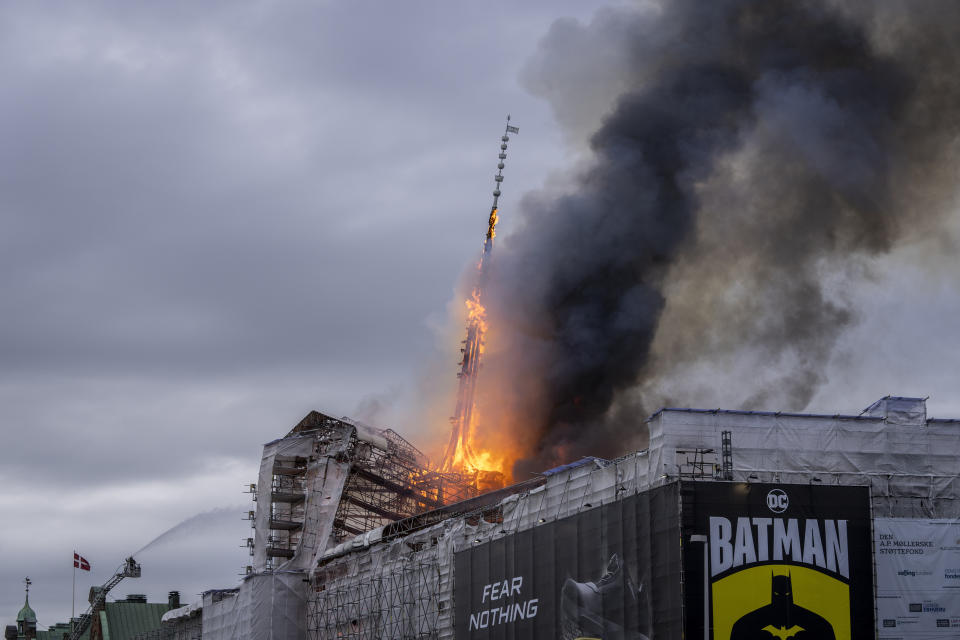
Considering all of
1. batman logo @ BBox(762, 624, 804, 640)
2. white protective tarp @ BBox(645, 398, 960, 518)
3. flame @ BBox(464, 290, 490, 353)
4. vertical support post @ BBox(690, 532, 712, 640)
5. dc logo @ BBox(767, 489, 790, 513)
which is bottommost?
batman logo @ BBox(762, 624, 804, 640)

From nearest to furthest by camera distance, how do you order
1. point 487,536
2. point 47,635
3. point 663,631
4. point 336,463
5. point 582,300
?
point 663,631 → point 487,536 → point 582,300 → point 336,463 → point 47,635

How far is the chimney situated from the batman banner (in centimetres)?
613

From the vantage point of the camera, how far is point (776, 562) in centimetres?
6769

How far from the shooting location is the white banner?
2687 inches

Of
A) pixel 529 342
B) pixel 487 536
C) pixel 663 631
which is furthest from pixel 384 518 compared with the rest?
pixel 663 631

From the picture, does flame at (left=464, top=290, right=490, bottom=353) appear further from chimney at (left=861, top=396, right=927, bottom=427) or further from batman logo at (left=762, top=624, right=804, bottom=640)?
batman logo at (left=762, top=624, right=804, bottom=640)

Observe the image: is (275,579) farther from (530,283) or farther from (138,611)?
(138,611)

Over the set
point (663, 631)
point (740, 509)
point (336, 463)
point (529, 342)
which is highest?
point (529, 342)

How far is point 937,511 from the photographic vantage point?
71.3m

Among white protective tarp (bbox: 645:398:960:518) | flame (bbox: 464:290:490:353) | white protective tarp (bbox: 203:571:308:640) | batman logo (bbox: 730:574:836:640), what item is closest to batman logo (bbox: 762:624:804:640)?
batman logo (bbox: 730:574:836:640)

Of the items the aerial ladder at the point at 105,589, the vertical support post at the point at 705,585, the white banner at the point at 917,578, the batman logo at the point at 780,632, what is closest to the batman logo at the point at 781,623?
the batman logo at the point at 780,632

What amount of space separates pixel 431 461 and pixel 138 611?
6243 cm

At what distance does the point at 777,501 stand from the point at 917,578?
26.4 feet

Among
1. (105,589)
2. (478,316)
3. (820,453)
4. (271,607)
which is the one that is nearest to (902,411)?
(820,453)
